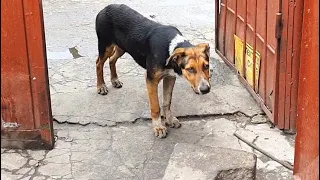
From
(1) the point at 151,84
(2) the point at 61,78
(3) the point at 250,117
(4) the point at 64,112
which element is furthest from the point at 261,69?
(2) the point at 61,78

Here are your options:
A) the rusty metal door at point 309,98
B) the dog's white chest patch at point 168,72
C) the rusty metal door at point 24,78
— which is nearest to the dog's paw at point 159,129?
the dog's white chest patch at point 168,72

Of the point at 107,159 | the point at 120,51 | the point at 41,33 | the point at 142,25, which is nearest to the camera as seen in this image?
the point at 41,33

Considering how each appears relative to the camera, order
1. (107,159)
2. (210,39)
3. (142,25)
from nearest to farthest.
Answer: (107,159) → (142,25) → (210,39)

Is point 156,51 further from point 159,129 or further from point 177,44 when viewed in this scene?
point 159,129

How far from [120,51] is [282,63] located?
74.1 inches

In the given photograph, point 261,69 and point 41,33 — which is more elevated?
point 41,33

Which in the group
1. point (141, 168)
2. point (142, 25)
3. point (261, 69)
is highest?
point (142, 25)

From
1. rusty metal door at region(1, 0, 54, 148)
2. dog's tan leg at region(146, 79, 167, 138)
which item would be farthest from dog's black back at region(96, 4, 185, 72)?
rusty metal door at region(1, 0, 54, 148)

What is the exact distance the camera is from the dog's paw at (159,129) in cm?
449

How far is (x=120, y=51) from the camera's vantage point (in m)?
5.48

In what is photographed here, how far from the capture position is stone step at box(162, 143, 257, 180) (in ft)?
11.0

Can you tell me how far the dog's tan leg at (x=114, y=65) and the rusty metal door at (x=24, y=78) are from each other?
148cm

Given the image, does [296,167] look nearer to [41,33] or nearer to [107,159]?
[107,159]

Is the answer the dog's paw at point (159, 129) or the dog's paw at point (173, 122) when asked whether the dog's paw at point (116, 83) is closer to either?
the dog's paw at point (173, 122)
